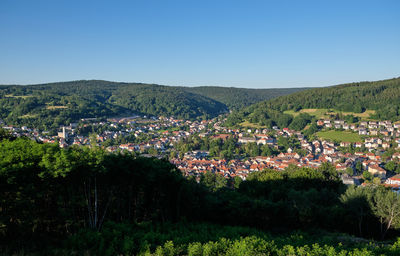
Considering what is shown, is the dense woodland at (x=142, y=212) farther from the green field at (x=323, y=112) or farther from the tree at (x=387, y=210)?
the green field at (x=323, y=112)

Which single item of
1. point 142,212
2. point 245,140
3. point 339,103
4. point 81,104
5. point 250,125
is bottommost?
point 245,140

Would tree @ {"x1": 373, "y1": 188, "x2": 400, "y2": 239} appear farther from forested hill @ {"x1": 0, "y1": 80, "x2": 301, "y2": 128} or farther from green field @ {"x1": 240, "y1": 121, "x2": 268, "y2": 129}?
forested hill @ {"x1": 0, "y1": 80, "x2": 301, "y2": 128}

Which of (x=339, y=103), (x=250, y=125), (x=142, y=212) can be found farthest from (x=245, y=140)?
(x=142, y=212)

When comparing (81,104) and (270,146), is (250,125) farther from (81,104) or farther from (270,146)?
(81,104)

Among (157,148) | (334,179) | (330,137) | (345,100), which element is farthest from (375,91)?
(334,179)

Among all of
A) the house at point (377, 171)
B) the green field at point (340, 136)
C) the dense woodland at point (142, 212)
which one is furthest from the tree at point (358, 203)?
the green field at point (340, 136)

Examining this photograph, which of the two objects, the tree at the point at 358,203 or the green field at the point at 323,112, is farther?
the green field at the point at 323,112
